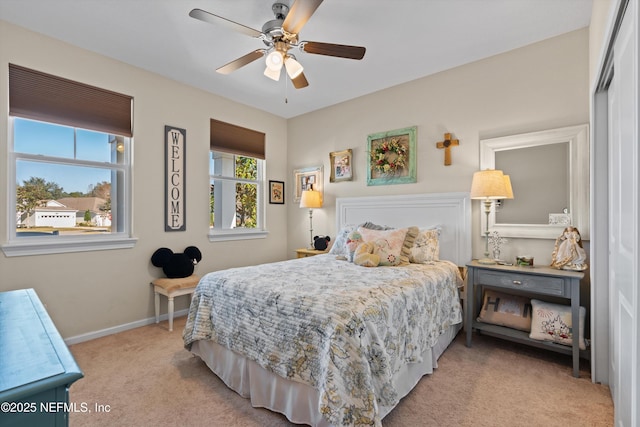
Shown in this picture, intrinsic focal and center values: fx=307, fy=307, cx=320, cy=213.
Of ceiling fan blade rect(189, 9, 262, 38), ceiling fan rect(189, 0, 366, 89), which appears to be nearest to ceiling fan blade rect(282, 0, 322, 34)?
ceiling fan rect(189, 0, 366, 89)

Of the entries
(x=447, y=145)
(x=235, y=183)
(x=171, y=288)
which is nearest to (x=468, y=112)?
(x=447, y=145)

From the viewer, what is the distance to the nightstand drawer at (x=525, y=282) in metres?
2.30

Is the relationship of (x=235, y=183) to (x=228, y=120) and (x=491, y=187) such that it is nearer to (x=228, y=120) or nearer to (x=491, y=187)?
(x=228, y=120)

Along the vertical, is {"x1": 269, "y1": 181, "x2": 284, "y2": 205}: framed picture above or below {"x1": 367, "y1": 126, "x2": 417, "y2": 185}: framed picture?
below

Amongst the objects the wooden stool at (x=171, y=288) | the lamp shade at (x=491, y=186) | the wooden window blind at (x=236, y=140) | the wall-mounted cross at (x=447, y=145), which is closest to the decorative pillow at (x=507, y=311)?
the lamp shade at (x=491, y=186)

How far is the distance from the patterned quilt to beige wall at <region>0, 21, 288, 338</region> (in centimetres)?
134

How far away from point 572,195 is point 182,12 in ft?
11.5

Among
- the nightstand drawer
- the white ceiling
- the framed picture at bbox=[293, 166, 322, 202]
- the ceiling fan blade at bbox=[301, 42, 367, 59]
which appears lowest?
the nightstand drawer

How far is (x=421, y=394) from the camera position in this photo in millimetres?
1997

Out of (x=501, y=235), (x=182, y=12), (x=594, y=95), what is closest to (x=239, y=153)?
(x=182, y=12)

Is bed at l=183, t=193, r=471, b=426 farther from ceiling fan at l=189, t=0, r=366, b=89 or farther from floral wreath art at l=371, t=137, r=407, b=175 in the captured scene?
ceiling fan at l=189, t=0, r=366, b=89

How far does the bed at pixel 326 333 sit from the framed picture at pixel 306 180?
6.22 feet

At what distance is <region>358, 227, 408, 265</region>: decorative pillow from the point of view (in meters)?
2.73

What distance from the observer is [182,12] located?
2.38 metres
